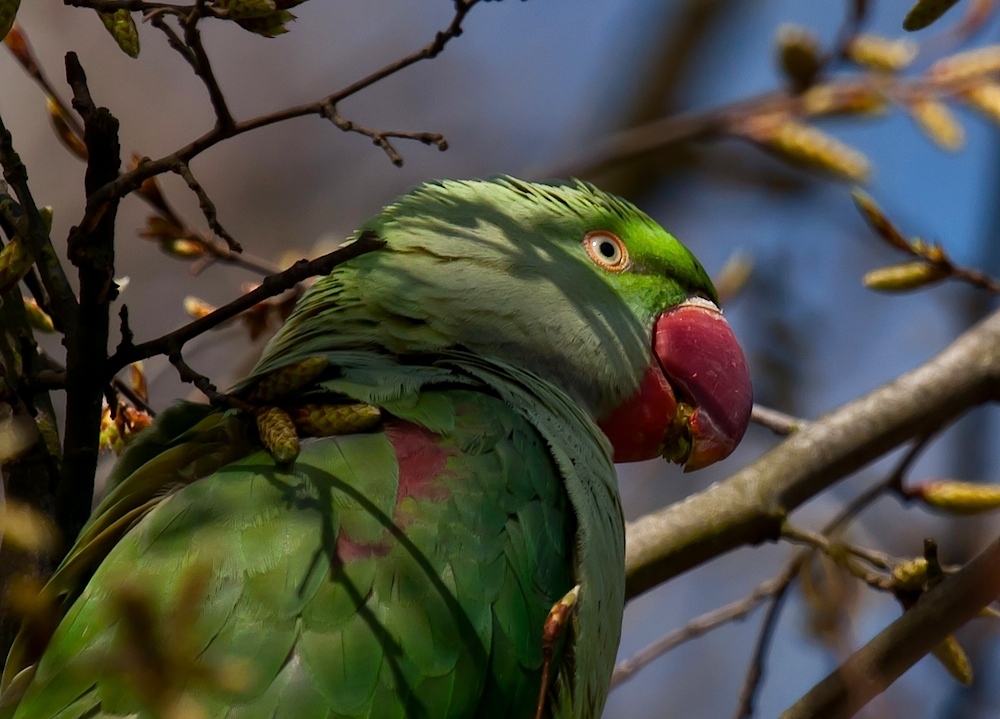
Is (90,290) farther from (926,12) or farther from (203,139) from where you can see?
(926,12)

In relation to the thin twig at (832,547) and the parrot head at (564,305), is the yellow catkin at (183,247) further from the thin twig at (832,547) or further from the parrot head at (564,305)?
the thin twig at (832,547)

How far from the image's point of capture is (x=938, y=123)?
3686 millimetres

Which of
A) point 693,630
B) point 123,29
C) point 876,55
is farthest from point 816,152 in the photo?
point 123,29

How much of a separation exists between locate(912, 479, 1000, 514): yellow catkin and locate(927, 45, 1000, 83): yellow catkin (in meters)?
1.41

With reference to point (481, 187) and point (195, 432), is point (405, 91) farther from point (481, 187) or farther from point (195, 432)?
point (195, 432)

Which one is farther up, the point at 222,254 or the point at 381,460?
the point at 222,254

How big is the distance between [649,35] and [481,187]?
20.4 feet

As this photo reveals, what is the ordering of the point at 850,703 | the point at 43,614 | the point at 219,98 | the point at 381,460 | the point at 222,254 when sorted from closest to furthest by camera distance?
the point at 43,614, the point at 219,98, the point at 850,703, the point at 381,460, the point at 222,254

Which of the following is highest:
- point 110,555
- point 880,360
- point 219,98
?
point 219,98

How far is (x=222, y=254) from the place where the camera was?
3.38 m

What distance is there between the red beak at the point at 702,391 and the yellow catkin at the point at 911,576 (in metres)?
0.84

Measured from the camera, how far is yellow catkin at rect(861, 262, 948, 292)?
10.4ft

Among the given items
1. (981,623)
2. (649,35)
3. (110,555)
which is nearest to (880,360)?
(649,35)

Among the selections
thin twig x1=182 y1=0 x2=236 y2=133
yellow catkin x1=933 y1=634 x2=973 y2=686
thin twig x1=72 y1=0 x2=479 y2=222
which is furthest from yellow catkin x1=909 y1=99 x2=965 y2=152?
thin twig x1=182 y1=0 x2=236 y2=133
